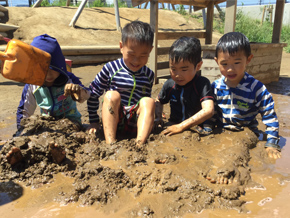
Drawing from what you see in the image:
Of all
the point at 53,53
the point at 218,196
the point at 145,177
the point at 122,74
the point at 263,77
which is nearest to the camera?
the point at 218,196

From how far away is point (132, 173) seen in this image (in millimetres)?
1945

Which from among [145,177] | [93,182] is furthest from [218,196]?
[93,182]

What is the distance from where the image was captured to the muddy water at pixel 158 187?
5.25 feet

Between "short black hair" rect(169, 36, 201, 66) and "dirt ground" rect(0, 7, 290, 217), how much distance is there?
0.69m

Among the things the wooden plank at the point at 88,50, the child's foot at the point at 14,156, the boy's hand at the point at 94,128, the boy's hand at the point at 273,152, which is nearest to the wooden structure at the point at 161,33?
the wooden plank at the point at 88,50

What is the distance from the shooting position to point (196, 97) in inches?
107

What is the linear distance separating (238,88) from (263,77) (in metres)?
3.46

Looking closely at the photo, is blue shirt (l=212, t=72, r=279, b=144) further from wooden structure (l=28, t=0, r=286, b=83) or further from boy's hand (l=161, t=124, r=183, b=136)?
wooden structure (l=28, t=0, r=286, b=83)

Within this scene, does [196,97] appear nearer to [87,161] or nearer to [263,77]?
[87,161]

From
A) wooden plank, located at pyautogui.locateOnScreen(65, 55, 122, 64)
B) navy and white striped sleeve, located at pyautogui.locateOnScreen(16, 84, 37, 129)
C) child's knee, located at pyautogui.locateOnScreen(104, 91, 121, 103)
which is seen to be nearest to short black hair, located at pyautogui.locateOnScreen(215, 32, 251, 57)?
child's knee, located at pyautogui.locateOnScreen(104, 91, 121, 103)

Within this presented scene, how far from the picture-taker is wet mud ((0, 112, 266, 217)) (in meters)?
1.69

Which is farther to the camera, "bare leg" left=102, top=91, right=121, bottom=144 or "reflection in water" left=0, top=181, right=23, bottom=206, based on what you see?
"bare leg" left=102, top=91, right=121, bottom=144

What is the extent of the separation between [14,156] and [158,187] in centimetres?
105

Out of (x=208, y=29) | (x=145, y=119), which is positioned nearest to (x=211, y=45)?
(x=208, y=29)
